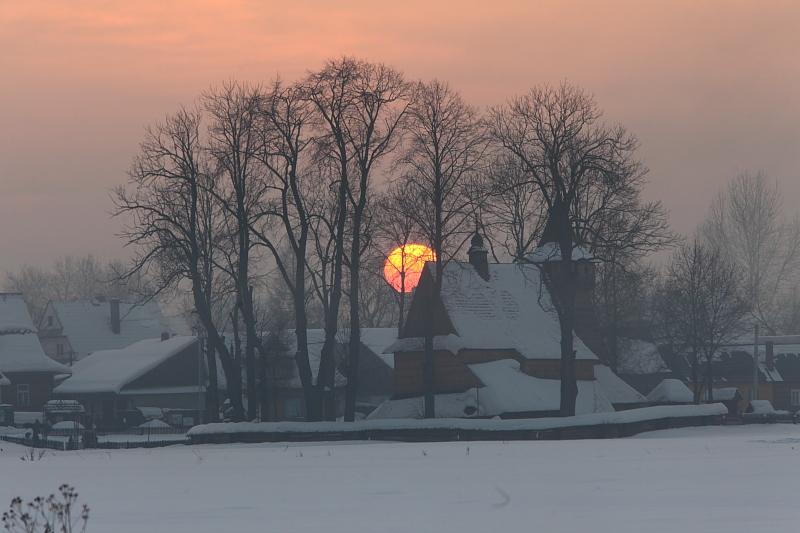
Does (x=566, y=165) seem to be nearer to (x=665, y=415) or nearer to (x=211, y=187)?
(x=665, y=415)

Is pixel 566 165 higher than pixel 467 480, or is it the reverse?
pixel 566 165

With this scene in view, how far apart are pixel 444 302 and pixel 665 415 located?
15.3m

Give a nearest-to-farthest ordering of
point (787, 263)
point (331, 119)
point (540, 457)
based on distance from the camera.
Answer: point (540, 457) → point (331, 119) → point (787, 263)

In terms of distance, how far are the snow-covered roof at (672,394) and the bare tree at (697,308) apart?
64cm

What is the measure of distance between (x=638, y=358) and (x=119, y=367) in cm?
3398

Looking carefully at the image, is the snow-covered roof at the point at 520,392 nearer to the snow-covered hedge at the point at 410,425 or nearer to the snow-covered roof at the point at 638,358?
the snow-covered hedge at the point at 410,425

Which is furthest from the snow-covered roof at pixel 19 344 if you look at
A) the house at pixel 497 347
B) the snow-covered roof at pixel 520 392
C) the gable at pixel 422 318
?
the snow-covered roof at pixel 520 392

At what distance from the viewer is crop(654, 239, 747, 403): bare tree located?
7144cm

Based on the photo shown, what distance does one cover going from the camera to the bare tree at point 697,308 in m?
71.4

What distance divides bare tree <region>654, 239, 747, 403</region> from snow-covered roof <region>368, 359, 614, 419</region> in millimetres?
11102

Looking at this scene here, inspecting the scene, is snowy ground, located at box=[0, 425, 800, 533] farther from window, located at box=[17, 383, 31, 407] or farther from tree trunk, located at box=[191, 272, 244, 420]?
window, located at box=[17, 383, 31, 407]

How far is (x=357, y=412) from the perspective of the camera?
76.1 m

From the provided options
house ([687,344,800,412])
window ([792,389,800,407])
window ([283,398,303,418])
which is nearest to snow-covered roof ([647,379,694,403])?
house ([687,344,800,412])

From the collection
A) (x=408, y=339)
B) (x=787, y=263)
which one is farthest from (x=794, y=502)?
(x=787, y=263)
